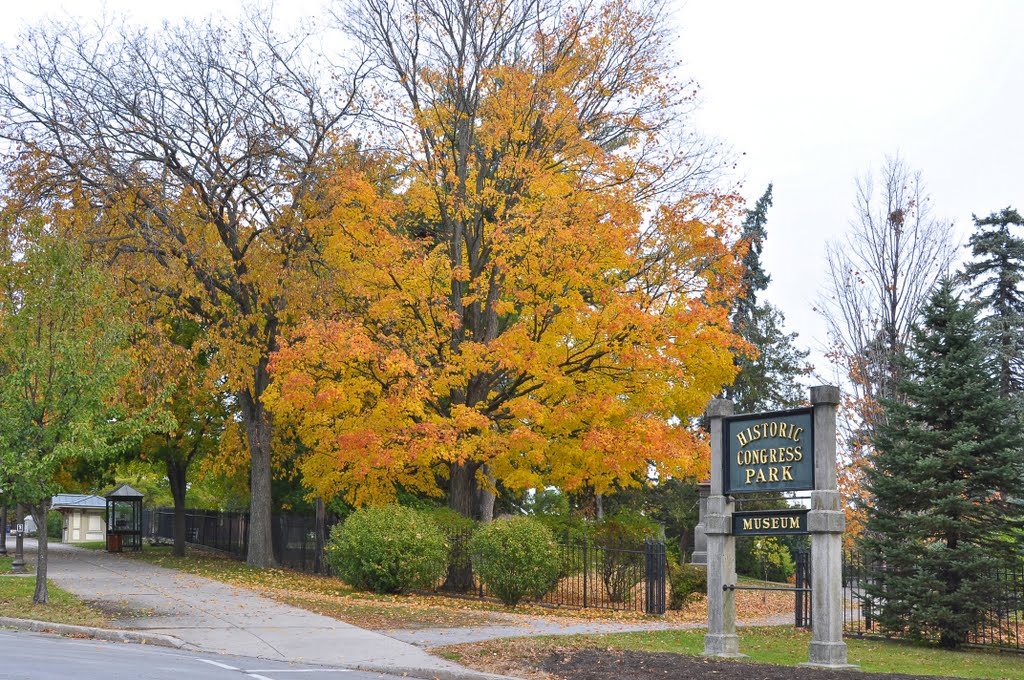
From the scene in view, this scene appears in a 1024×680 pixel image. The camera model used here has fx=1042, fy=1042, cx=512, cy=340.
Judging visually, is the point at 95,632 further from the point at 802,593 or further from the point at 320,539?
the point at 320,539

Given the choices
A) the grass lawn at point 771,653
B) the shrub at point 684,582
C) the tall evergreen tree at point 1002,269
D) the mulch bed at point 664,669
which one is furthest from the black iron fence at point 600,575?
the tall evergreen tree at point 1002,269

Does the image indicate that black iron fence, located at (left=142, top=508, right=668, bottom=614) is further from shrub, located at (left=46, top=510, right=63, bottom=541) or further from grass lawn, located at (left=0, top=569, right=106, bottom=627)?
shrub, located at (left=46, top=510, right=63, bottom=541)

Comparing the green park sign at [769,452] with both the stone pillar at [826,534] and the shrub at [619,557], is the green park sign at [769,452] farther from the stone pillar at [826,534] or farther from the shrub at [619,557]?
the shrub at [619,557]

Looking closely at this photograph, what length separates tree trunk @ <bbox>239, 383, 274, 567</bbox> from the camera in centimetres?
2891

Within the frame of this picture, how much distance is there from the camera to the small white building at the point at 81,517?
63719 mm

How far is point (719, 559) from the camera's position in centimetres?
1534

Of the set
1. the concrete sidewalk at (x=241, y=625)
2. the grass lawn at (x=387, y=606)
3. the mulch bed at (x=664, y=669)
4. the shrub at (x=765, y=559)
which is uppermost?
the mulch bed at (x=664, y=669)

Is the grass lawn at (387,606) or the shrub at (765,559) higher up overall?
the grass lawn at (387,606)

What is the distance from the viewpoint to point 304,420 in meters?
24.9

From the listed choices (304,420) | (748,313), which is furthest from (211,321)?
(748,313)

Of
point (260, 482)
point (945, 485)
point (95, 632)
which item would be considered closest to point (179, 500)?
point (260, 482)

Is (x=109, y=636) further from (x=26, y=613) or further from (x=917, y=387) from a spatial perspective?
(x=917, y=387)

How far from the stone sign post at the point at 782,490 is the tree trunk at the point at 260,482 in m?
16.6

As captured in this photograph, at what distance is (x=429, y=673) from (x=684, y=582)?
11.0m
